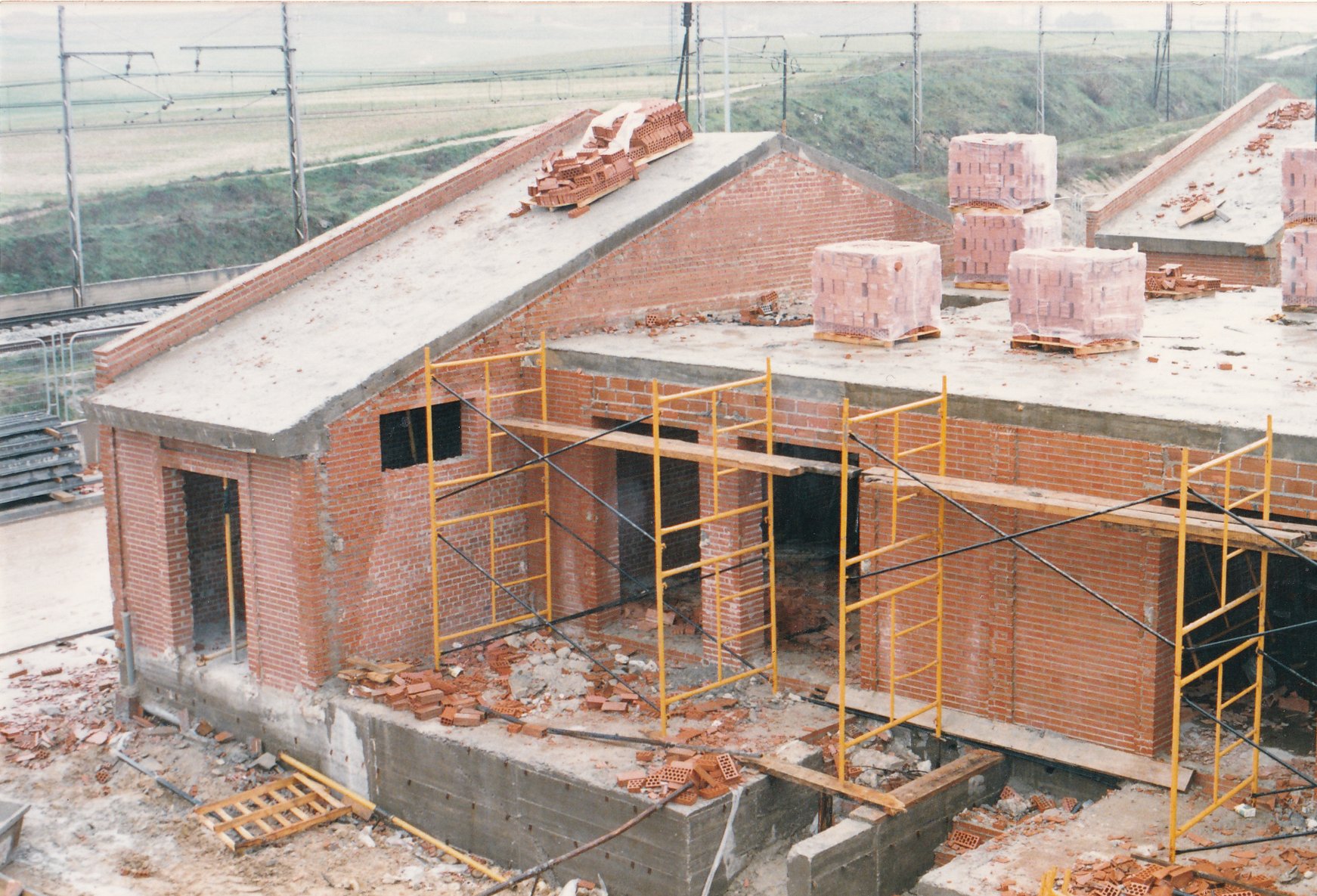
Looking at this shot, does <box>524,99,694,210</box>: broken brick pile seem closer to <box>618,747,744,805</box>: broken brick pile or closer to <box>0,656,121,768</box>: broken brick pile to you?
<box>0,656,121,768</box>: broken brick pile

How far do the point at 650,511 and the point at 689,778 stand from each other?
655cm

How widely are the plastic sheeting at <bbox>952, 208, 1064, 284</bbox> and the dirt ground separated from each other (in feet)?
38.9

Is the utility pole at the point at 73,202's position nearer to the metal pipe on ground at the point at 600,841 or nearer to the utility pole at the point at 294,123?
the utility pole at the point at 294,123

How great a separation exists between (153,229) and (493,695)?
48.7 m

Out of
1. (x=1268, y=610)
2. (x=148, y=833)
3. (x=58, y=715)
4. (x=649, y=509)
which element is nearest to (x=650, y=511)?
(x=649, y=509)

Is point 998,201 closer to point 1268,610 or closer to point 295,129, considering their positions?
point 1268,610

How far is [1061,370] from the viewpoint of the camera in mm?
15828

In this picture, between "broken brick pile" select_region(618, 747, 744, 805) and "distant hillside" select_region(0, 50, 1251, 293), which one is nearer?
"broken brick pile" select_region(618, 747, 744, 805)

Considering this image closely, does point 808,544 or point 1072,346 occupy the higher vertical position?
point 1072,346

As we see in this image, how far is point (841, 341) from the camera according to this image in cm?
1795

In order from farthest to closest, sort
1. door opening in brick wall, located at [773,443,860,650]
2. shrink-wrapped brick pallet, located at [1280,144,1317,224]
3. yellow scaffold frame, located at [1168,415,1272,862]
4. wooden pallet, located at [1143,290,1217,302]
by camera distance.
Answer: wooden pallet, located at [1143,290,1217,302] → shrink-wrapped brick pallet, located at [1280,144,1317,224] → door opening in brick wall, located at [773,443,860,650] → yellow scaffold frame, located at [1168,415,1272,862]

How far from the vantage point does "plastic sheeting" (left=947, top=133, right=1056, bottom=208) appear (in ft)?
70.0

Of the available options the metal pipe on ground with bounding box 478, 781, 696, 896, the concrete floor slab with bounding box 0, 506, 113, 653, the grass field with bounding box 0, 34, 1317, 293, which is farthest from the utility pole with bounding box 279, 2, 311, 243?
the grass field with bounding box 0, 34, 1317, 293

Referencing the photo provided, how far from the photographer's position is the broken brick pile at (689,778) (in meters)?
13.7
